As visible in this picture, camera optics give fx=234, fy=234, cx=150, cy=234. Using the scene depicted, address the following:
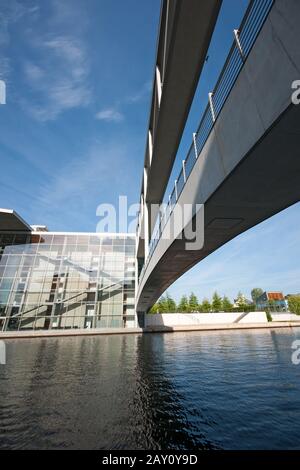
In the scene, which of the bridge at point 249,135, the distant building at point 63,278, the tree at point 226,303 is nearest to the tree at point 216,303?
the tree at point 226,303

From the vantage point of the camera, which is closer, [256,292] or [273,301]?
[273,301]

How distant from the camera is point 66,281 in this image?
3672 centimetres

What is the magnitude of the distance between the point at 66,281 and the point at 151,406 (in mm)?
32531

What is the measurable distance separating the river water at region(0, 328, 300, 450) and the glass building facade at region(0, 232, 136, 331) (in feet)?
76.6

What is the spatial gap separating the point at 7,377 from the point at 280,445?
11.0 metres

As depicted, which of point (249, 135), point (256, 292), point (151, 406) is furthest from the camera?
point (256, 292)

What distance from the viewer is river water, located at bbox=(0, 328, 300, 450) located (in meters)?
5.14

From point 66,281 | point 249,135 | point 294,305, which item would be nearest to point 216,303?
point 294,305

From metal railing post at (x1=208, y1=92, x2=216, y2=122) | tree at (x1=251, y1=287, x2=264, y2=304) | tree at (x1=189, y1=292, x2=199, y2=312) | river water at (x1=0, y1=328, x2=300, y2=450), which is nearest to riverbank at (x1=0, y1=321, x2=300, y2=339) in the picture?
river water at (x1=0, y1=328, x2=300, y2=450)

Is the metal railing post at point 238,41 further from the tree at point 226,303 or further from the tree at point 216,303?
the tree at point 216,303

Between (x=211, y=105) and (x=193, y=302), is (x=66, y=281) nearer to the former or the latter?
(x=211, y=105)

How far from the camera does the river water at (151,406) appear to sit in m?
5.14
